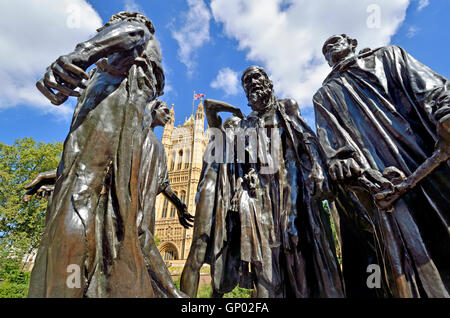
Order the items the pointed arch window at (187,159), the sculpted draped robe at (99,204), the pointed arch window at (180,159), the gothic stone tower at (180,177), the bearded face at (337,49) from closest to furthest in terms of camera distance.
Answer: the sculpted draped robe at (99,204) < the bearded face at (337,49) < the gothic stone tower at (180,177) < the pointed arch window at (187,159) < the pointed arch window at (180,159)

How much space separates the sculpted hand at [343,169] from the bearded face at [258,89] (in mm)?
1609

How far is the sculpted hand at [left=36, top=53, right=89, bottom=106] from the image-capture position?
1.95 meters

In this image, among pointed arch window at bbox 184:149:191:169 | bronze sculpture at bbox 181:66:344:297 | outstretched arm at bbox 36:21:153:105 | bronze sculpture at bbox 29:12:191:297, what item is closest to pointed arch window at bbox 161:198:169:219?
pointed arch window at bbox 184:149:191:169

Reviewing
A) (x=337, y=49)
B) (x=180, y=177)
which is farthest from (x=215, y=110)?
(x=180, y=177)

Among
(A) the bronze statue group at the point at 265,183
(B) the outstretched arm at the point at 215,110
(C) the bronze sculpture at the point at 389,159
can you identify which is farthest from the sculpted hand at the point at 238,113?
(C) the bronze sculpture at the point at 389,159

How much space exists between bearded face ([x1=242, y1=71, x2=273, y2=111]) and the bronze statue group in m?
0.02

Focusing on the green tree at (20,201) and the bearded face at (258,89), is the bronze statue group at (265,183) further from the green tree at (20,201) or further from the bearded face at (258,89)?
the green tree at (20,201)

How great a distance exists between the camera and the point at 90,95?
8.11 ft

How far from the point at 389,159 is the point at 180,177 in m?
50.0

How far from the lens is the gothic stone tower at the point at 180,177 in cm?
4622

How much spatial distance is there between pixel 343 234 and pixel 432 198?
1152 mm

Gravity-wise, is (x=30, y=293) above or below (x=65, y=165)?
below

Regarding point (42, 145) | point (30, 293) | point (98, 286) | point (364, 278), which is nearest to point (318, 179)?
point (364, 278)
